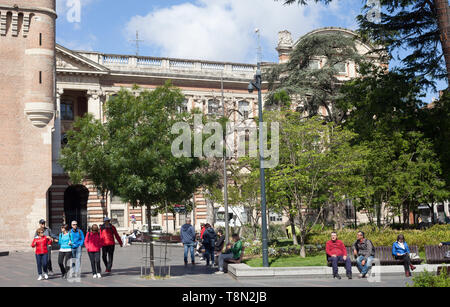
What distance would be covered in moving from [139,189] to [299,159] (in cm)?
926

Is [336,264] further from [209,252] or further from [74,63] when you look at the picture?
[74,63]

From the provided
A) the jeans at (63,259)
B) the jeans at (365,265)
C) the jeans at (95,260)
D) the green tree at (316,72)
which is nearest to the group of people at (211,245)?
the jeans at (95,260)

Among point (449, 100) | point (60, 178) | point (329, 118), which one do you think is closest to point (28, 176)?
point (60, 178)

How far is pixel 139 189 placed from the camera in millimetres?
16766

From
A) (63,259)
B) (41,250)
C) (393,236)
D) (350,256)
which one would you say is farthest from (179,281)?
(393,236)

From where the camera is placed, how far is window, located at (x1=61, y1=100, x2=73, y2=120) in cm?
4812

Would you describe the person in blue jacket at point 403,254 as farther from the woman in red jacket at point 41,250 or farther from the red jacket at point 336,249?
the woman in red jacket at point 41,250

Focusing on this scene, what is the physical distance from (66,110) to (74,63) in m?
4.68

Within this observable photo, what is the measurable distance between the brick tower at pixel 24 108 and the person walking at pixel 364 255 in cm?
2102

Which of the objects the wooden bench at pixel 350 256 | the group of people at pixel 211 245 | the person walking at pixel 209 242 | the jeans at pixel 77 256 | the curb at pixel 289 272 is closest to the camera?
the curb at pixel 289 272

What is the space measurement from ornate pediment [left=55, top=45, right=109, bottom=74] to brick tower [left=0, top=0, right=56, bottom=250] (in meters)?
11.3

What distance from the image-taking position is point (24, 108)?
33.1 meters

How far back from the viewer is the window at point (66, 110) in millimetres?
48125
